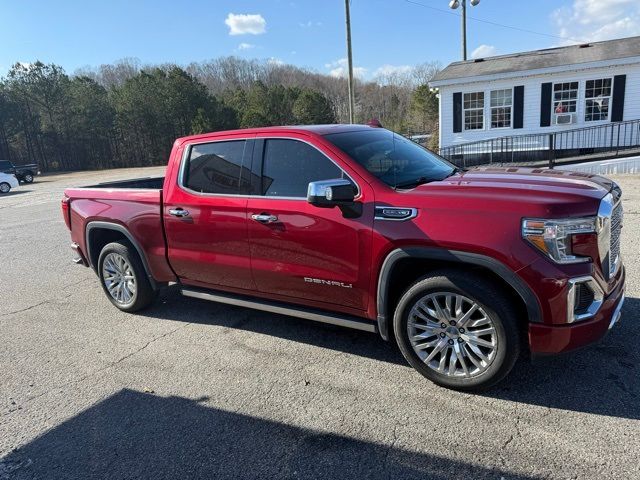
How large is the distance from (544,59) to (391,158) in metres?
17.1

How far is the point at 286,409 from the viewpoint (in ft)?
10.7

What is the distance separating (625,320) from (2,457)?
4867 millimetres

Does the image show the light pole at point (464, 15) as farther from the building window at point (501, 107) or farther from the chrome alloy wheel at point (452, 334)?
the chrome alloy wheel at point (452, 334)

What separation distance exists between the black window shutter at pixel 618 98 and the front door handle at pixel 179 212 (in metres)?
17.1

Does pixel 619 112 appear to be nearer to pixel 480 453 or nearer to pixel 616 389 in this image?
pixel 616 389

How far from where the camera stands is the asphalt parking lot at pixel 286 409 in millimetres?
2672

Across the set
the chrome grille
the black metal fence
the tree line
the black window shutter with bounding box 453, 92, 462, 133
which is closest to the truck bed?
the chrome grille

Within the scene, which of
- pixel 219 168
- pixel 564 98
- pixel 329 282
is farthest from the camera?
pixel 564 98

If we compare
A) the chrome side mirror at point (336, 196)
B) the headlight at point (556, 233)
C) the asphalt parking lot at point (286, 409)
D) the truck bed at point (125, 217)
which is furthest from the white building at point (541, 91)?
the chrome side mirror at point (336, 196)

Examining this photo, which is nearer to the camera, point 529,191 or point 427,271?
point 529,191

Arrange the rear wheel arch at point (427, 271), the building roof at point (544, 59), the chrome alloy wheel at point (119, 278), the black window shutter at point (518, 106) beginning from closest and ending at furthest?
the rear wheel arch at point (427, 271) < the chrome alloy wheel at point (119, 278) < the building roof at point (544, 59) < the black window shutter at point (518, 106)

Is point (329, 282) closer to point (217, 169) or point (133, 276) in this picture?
point (217, 169)

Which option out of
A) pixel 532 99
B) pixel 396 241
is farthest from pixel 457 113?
pixel 396 241

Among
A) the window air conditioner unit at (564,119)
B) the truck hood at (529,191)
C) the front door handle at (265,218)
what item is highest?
the window air conditioner unit at (564,119)
